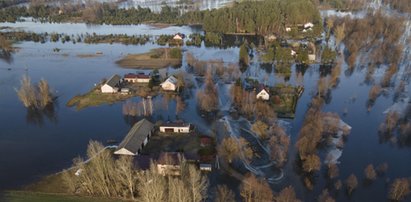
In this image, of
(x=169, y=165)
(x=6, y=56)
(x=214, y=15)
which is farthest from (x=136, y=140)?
(x=214, y=15)

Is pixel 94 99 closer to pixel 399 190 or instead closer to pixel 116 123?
pixel 116 123

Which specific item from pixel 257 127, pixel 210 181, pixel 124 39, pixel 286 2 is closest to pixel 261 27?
pixel 286 2

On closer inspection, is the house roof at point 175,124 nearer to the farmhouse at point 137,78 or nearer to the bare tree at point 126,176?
the bare tree at point 126,176

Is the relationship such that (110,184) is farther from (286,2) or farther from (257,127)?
(286,2)

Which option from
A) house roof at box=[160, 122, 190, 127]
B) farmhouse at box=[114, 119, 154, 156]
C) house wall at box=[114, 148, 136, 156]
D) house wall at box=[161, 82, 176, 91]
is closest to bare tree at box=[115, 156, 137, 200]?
house wall at box=[114, 148, 136, 156]

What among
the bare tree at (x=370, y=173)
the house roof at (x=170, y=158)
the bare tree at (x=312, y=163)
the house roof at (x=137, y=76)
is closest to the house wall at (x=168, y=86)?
the house roof at (x=137, y=76)
